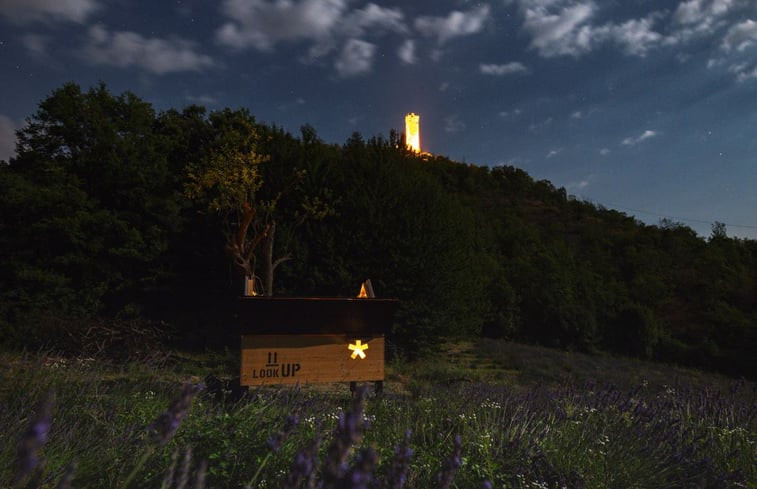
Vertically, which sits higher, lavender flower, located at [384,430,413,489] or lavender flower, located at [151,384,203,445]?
lavender flower, located at [151,384,203,445]

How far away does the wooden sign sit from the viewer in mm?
7004

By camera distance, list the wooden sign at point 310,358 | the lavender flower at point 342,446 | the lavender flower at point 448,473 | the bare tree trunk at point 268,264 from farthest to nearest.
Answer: the bare tree trunk at point 268,264, the wooden sign at point 310,358, the lavender flower at point 448,473, the lavender flower at point 342,446

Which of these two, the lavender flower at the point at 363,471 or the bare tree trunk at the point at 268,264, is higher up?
the bare tree trunk at the point at 268,264

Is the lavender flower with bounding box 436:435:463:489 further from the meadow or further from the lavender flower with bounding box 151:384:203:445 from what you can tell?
the lavender flower with bounding box 151:384:203:445

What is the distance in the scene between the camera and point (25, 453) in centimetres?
94

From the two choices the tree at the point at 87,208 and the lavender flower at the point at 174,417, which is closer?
the lavender flower at the point at 174,417

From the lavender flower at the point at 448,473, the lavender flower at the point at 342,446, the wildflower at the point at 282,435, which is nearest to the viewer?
the lavender flower at the point at 342,446

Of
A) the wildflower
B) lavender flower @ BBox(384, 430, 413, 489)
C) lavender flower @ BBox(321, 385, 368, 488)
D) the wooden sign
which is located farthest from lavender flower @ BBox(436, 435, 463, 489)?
the wooden sign

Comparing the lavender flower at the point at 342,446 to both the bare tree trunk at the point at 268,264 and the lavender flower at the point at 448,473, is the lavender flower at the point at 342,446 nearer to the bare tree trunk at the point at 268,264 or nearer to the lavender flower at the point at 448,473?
the lavender flower at the point at 448,473

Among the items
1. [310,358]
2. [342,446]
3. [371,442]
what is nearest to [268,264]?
[310,358]

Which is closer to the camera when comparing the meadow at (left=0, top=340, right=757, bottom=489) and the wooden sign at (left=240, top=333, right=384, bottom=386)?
the meadow at (left=0, top=340, right=757, bottom=489)

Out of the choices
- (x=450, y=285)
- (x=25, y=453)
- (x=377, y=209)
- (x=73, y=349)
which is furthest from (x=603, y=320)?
(x=25, y=453)

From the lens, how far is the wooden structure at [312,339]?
7035 mm

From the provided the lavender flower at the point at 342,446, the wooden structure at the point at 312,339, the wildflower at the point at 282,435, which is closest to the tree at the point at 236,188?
the wooden structure at the point at 312,339
